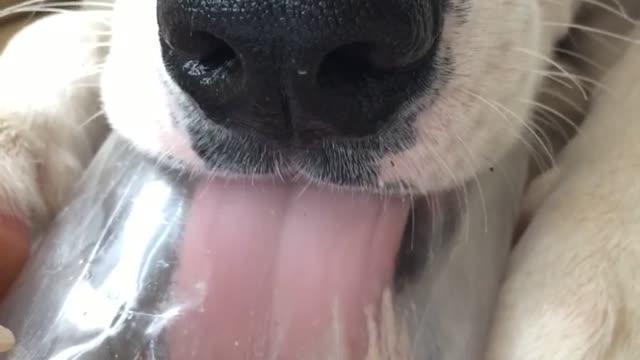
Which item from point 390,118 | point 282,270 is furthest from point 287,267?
point 390,118

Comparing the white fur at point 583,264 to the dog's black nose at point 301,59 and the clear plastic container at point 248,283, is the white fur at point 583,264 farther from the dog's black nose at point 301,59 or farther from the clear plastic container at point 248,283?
the dog's black nose at point 301,59

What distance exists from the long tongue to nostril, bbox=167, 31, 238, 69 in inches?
7.2

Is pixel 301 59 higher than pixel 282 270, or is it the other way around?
pixel 301 59

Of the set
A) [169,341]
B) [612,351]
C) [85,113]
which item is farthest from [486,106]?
[85,113]

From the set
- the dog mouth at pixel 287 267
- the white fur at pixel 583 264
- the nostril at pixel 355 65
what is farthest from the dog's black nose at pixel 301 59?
the white fur at pixel 583 264

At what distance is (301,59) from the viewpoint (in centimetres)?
109

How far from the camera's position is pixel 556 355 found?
4.14ft

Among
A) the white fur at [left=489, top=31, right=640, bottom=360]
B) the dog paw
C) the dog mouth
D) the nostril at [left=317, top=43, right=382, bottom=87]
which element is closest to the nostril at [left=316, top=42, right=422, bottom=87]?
the nostril at [left=317, top=43, right=382, bottom=87]

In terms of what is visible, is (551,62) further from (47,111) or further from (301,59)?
(47,111)

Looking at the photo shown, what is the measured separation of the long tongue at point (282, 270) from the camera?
1215 millimetres

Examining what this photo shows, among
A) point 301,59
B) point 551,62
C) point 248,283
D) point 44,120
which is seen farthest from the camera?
point 44,120

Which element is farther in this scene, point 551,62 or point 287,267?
point 551,62

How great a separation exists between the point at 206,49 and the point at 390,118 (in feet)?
0.63

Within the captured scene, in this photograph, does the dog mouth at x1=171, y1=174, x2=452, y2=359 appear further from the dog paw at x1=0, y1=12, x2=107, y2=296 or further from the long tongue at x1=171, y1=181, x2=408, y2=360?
the dog paw at x1=0, y1=12, x2=107, y2=296
